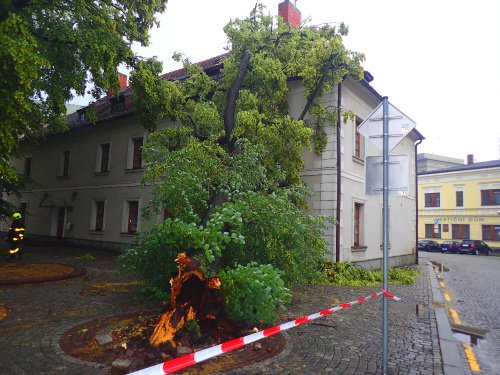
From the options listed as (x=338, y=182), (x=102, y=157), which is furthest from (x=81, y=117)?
(x=338, y=182)

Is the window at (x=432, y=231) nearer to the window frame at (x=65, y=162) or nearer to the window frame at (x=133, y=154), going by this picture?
the window frame at (x=133, y=154)

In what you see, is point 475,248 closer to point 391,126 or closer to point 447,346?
point 447,346

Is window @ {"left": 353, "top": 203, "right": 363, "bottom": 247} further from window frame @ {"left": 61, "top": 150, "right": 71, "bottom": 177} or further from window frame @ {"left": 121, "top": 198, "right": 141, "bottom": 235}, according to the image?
window frame @ {"left": 61, "top": 150, "right": 71, "bottom": 177}

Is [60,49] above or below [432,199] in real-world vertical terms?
above

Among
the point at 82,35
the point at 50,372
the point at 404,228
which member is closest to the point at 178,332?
the point at 50,372

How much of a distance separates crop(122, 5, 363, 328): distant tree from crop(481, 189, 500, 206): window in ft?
98.9

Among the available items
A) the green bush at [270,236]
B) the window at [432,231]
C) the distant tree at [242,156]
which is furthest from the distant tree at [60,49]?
the window at [432,231]

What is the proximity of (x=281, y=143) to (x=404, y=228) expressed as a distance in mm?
11528

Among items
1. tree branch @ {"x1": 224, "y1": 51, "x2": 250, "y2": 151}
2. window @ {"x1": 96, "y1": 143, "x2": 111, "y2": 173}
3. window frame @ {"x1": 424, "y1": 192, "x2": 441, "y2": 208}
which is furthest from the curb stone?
window frame @ {"x1": 424, "y1": 192, "x2": 441, "y2": 208}

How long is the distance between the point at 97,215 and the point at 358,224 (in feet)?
45.8

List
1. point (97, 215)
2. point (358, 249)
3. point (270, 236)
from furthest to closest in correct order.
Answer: point (97, 215) < point (358, 249) < point (270, 236)

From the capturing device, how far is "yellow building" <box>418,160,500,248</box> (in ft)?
113

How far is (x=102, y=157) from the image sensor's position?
2028 cm

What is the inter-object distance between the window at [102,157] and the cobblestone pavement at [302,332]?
11382mm
